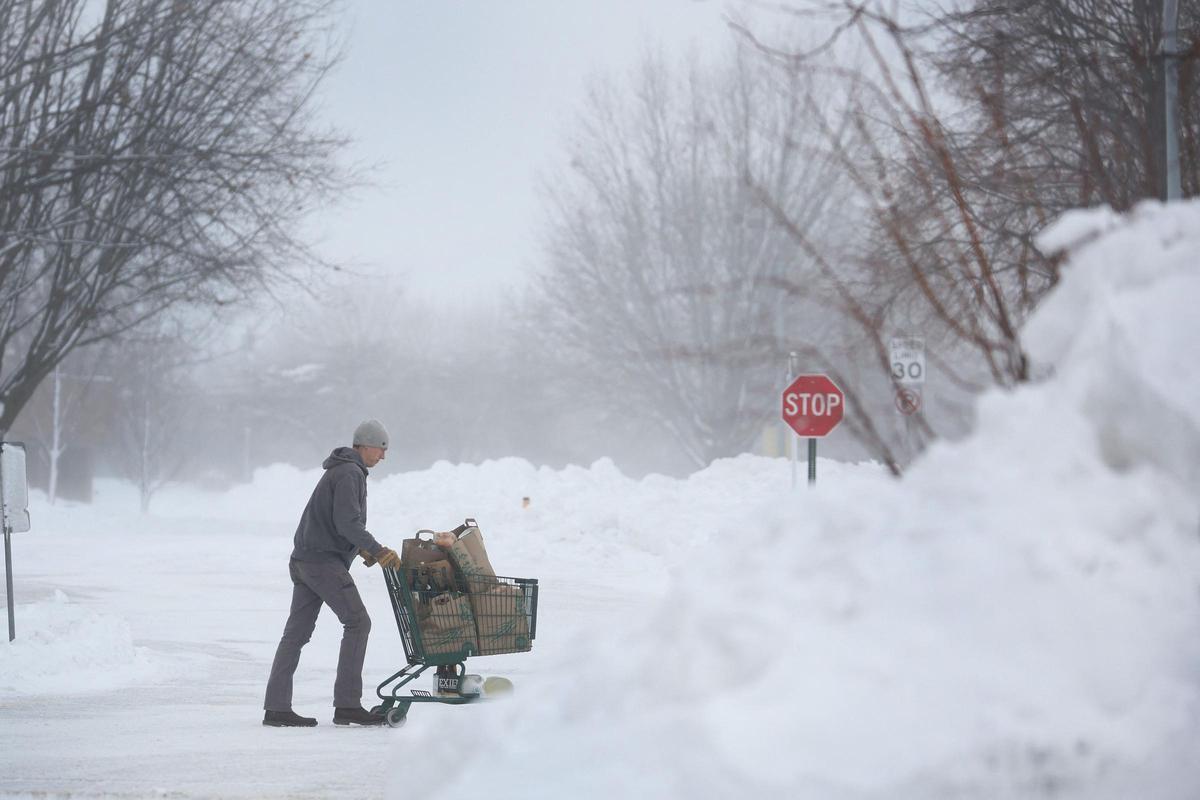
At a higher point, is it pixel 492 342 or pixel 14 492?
pixel 492 342

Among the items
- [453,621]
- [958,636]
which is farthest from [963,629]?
[453,621]

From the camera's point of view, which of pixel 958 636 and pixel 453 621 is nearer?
pixel 958 636

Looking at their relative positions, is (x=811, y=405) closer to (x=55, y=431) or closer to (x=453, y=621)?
(x=453, y=621)

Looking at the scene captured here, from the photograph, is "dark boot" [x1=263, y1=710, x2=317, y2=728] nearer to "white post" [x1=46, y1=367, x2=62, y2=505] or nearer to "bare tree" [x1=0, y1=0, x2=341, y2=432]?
"bare tree" [x1=0, y1=0, x2=341, y2=432]

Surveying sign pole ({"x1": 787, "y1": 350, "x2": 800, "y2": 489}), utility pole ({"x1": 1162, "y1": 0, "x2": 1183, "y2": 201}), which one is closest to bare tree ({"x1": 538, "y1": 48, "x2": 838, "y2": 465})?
sign pole ({"x1": 787, "y1": 350, "x2": 800, "y2": 489})

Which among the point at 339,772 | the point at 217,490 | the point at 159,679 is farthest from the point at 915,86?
the point at 217,490

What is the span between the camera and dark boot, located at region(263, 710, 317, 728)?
Answer: 27.5ft

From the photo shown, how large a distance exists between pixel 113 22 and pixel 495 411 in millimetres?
53781

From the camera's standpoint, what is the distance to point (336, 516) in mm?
8469

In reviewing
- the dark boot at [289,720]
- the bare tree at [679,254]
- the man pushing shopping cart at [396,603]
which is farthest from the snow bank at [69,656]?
the bare tree at [679,254]

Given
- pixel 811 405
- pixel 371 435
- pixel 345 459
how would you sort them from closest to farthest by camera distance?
pixel 345 459 → pixel 371 435 → pixel 811 405

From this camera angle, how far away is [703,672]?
276 cm

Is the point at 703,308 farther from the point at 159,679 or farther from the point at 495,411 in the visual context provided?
the point at 495,411

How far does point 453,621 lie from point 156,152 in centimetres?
1047
